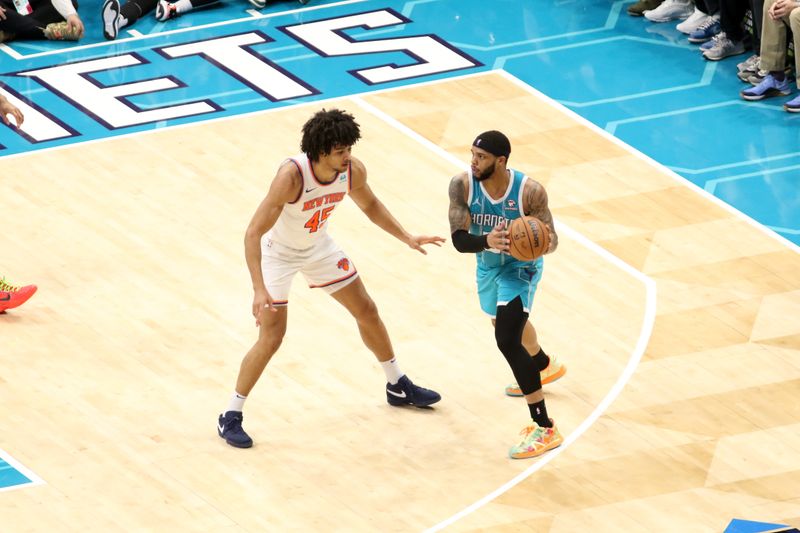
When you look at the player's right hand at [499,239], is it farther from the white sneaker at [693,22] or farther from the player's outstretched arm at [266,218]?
the white sneaker at [693,22]

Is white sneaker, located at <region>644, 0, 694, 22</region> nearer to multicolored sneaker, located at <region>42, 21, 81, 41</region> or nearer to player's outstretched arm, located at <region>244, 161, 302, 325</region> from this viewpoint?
multicolored sneaker, located at <region>42, 21, 81, 41</region>

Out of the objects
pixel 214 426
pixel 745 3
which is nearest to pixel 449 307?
pixel 214 426

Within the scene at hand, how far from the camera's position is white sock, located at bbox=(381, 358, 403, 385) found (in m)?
11.7

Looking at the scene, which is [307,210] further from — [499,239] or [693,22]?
[693,22]

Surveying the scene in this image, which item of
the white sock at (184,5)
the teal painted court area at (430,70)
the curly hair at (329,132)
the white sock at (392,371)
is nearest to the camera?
the curly hair at (329,132)

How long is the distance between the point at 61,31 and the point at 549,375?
8.02 metres

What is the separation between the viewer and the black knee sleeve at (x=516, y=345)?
35.6 ft

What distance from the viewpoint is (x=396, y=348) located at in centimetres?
1242

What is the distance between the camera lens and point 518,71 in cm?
1712

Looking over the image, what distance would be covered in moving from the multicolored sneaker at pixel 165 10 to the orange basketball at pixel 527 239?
8671 millimetres

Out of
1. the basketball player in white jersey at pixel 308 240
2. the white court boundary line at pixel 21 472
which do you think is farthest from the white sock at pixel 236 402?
the white court boundary line at pixel 21 472

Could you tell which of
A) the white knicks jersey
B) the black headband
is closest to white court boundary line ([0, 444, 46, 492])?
the white knicks jersey

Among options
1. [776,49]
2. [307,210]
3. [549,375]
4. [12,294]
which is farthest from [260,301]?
[776,49]

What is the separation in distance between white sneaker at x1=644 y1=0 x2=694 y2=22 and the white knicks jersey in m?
8.23
